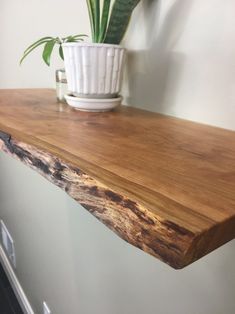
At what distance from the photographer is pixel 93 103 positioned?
0.53 m

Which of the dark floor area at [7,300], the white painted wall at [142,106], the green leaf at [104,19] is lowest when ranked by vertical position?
the dark floor area at [7,300]

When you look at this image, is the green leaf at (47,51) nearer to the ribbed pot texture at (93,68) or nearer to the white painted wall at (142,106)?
the ribbed pot texture at (93,68)

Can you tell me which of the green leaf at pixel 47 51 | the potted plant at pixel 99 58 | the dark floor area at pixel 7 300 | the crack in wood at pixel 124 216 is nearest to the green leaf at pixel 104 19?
the potted plant at pixel 99 58

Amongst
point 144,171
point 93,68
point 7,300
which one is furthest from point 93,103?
point 7,300

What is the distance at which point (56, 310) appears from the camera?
113cm

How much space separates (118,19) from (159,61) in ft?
0.36

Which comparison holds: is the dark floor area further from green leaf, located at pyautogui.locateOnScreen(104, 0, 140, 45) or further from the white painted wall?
green leaf, located at pyautogui.locateOnScreen(104, 0, 140, 45)

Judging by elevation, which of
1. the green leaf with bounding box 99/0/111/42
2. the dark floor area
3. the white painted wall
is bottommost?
the dark floor area

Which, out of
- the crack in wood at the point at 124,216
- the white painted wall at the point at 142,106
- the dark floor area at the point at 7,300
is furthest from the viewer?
the dark floor area at the point at 7,300

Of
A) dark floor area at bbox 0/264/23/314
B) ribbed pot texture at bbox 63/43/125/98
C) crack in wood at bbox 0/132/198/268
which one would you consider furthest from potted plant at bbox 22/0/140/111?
dark floor area at bbox 0/264/23/314

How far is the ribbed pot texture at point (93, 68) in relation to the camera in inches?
19.3

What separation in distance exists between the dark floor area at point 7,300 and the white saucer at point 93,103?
4.44 ft

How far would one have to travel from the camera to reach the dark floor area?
1.46 metres

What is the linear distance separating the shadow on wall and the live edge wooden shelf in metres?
0.08
